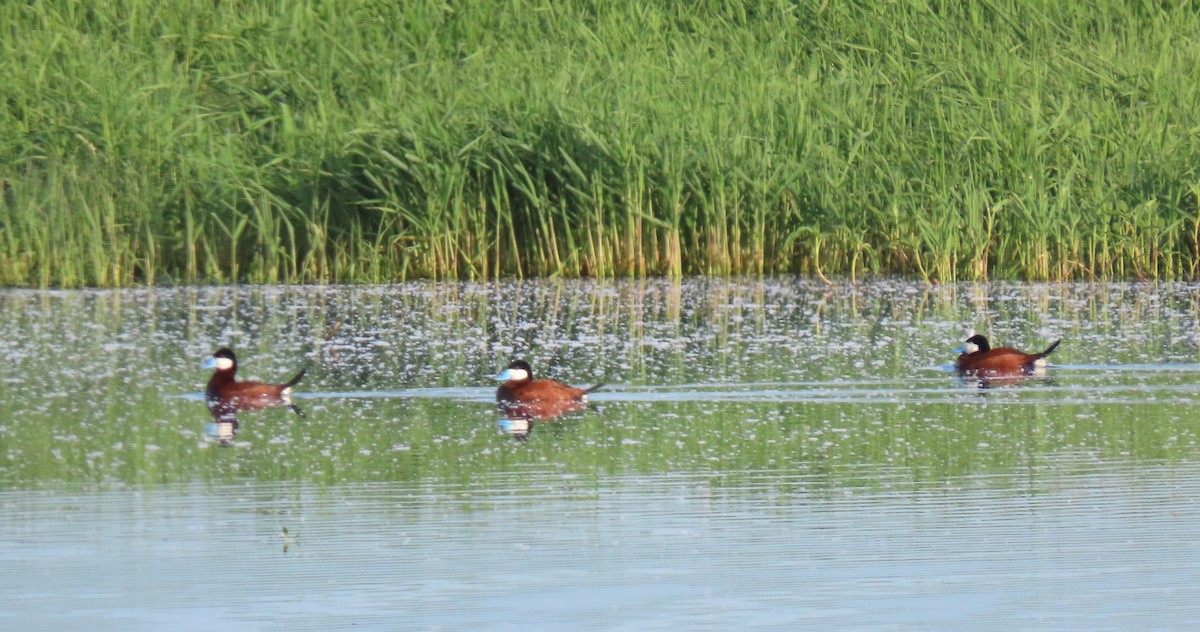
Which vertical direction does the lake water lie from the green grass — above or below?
below

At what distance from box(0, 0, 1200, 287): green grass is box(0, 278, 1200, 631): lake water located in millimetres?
1975

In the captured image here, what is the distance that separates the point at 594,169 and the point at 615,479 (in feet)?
26.4

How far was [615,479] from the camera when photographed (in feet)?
23.6

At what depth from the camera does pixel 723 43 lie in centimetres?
1838

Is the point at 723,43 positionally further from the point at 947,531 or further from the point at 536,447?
the point at 947,531

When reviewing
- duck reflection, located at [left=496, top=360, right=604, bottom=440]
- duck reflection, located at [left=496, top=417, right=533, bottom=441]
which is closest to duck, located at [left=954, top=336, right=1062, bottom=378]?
duck reflection, located at [left=496, top=360, right=604, bottom=440]

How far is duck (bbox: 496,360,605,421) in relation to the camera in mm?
9195

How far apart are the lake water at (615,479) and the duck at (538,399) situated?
0.11m

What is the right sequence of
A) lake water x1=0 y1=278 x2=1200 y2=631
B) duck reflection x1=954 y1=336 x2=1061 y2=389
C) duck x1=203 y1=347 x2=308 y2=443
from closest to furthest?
lake water x1=0 y1=278 x2=1200 y2=631 < duck x1=203 y1=347 x2=308 y2=443 < duck reflection x1=954 y1=336 x2=1061 y2=389

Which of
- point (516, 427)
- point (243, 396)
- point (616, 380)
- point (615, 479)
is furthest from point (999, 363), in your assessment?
point (243, 396)

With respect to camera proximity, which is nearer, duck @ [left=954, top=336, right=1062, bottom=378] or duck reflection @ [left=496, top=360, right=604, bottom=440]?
duck reflection @ [left=496, top=360, right=604, bottom=440]

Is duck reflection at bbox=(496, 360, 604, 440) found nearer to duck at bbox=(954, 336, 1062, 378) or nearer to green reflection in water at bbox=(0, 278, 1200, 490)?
green reflection in water at bbox=(0, 278, 1200, 490)

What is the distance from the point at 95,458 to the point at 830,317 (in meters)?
6.34

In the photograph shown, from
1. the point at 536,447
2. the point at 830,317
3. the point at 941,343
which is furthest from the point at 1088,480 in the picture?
the point at 830,317
